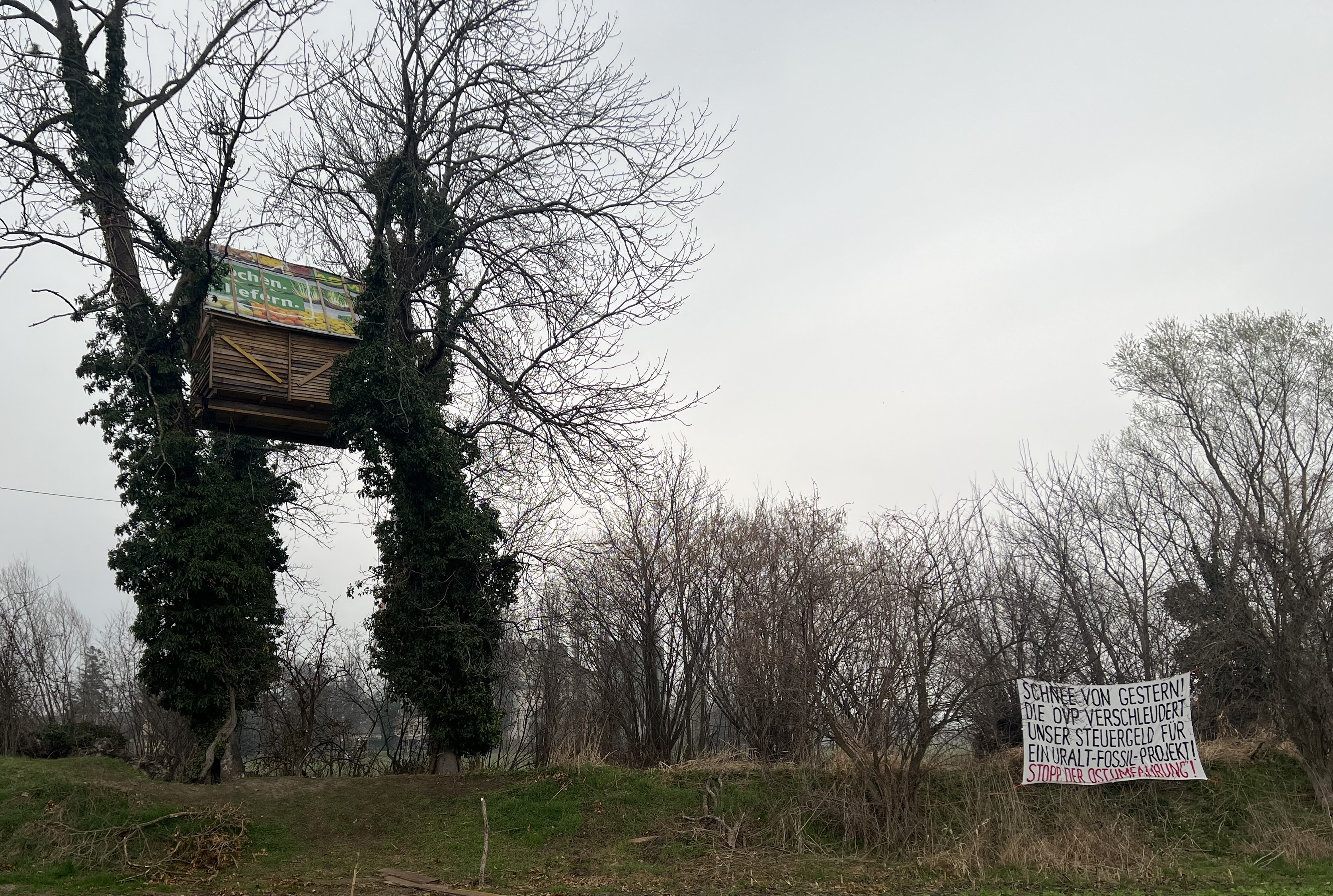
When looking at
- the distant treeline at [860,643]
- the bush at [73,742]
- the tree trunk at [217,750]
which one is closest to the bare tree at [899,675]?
the distant treeline at [860,643]

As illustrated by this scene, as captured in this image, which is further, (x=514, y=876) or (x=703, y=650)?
(x=703, y=650)

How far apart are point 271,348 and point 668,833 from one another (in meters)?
10.1

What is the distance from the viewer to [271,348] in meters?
14.6

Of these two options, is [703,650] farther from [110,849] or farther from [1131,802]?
[110,849]

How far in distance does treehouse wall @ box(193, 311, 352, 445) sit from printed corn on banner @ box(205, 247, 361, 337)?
22cm

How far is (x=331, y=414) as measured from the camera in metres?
15.2

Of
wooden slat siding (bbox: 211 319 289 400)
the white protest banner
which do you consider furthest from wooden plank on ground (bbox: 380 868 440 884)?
the white protest banner

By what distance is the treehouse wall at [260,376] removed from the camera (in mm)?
13992

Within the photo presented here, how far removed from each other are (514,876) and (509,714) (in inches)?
384

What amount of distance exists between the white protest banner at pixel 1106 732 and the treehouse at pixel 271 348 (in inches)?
498

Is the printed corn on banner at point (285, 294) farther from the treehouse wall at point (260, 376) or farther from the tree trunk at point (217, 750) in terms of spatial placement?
the tree trunk at point (217, 750)

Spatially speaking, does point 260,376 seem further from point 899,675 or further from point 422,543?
point 899,675

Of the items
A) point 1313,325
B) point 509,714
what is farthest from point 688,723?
point 1313,325

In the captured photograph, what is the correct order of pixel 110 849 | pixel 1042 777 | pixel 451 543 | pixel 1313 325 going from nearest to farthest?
pixel 110 849 → pixel 1042 777 → pixel 451 543 → pixel 1313 325
